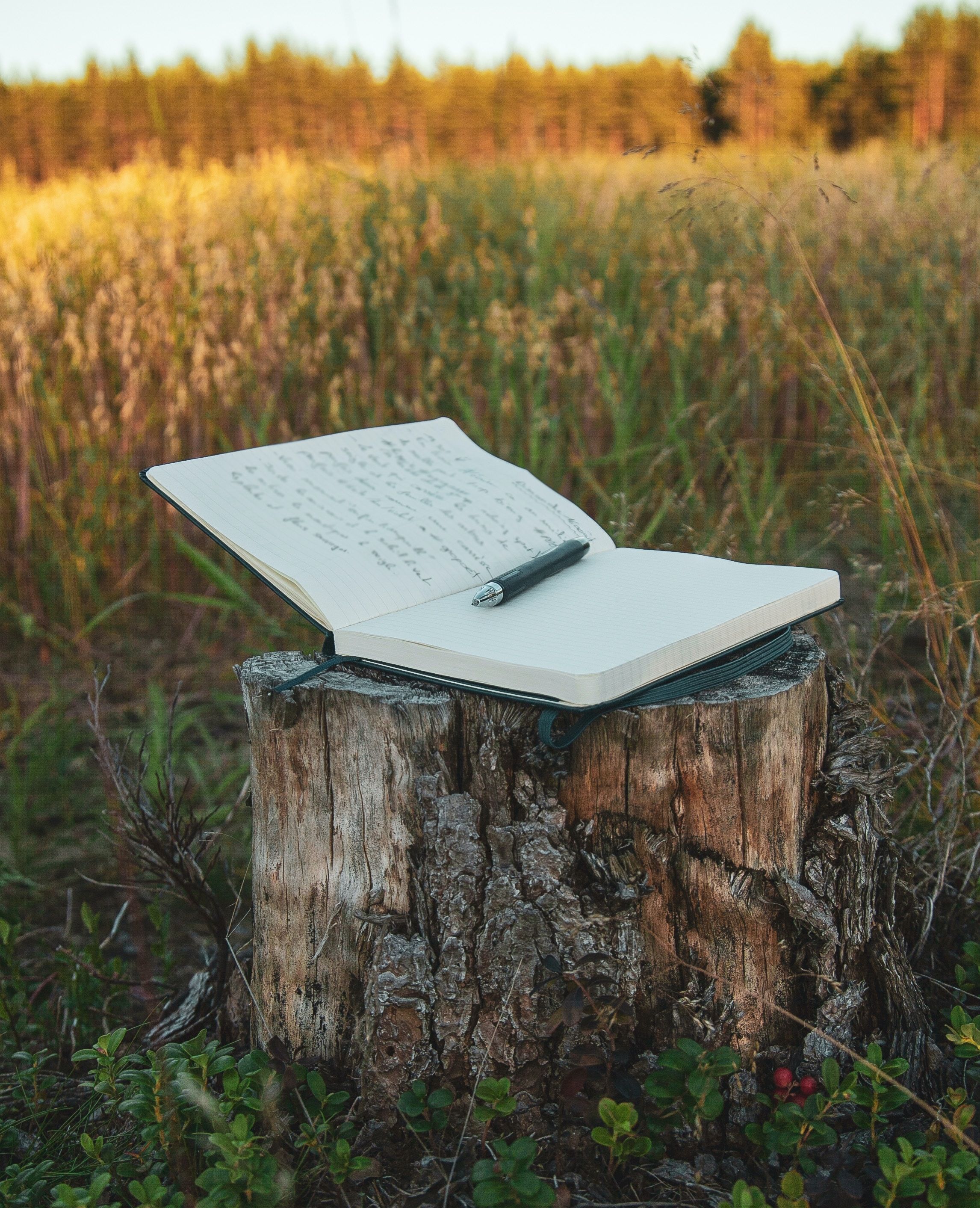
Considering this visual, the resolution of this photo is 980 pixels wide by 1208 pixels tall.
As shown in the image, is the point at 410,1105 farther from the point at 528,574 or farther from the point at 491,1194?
the point at 528,574

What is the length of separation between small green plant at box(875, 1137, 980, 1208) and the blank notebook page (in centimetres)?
50

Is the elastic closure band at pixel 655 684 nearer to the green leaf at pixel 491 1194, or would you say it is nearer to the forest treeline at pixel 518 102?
the green leaf at pixel 491 1194

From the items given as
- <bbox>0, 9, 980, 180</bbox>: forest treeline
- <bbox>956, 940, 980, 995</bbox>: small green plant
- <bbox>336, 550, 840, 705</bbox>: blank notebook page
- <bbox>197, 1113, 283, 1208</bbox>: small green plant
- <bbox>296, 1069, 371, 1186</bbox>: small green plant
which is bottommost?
<bbox>956, 940, 980, 995</bbox>: small green plant

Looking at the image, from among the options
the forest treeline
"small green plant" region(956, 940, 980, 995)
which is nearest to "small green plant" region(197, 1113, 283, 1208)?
"small green plant" region(956, 940, 980, 995)

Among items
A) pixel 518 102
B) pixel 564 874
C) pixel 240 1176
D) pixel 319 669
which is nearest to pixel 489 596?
pixel 319 669

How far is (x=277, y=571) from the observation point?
3.69 feet

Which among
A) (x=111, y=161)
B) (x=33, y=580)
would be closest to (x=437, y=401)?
(x=33, y=580)

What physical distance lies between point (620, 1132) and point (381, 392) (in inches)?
103

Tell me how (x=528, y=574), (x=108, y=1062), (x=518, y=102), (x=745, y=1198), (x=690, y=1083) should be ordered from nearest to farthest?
(x=745, y=1198), (x=690, y=1083), (x=108, y=1062), (x=528, y=574), (x=518, y=102)

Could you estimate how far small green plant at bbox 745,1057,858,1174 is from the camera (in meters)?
0.98

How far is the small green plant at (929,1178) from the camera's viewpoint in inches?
34.7

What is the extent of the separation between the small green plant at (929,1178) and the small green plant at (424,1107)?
435mm

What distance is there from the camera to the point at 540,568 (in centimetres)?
122

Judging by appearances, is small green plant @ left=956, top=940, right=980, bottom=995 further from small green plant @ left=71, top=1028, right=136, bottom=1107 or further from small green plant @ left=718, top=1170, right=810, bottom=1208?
small green plant @ left=71, top=1028, right=136, bottom=1107
